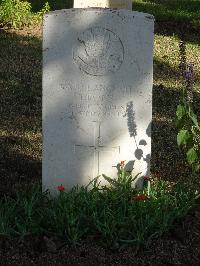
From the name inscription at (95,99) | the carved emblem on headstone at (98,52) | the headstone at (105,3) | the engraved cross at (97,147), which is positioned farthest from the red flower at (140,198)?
the headstone at (105,3)

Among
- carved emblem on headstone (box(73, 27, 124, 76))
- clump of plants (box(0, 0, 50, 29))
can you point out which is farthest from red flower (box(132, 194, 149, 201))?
clump of plants (box(0, 0, 50, 29))

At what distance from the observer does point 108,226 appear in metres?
4.20

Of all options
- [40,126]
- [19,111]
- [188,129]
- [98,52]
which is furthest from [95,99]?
[19,111]

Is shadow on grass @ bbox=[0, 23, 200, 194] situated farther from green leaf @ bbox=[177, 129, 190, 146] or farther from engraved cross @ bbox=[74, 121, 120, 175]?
green leaf @ bbox=[177, 129, 190, 146]

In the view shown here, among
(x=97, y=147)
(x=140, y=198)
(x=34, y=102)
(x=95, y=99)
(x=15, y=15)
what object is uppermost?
(x=15, y=15)

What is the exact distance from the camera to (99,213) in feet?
14.4

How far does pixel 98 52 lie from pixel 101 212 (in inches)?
42.6

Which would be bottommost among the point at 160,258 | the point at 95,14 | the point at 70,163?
the point at 160,258

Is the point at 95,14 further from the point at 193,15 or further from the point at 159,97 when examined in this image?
the point at 193,15

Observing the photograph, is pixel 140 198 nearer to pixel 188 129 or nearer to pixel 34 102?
pixel 188 129

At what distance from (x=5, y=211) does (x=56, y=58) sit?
1.09 metres

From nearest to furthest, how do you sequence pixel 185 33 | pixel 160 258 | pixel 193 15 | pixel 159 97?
pixel 160 258 < pixel 159 97 < pixel 185 33 < pixel 193 15

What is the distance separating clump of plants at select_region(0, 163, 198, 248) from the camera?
421cm

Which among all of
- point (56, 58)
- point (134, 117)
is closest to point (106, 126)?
point (134, 117)
